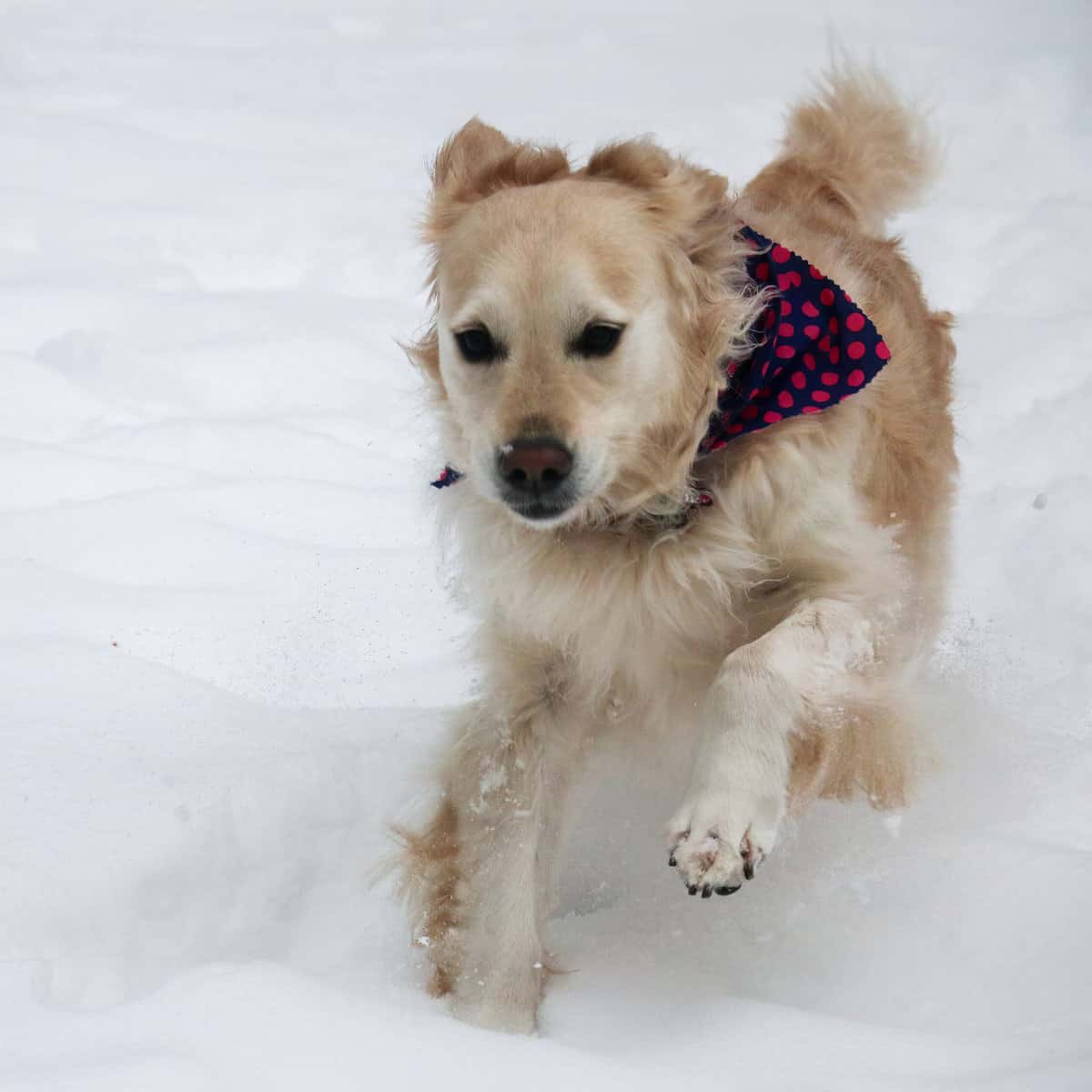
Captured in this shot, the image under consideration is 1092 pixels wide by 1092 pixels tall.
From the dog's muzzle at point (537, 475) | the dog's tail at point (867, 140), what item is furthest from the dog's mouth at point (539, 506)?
the dog's tail at point (867, 140)

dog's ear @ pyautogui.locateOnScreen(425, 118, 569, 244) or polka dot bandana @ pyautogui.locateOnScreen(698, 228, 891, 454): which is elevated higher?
dog's ear @ pyautogui.locateOnScreen(425, 118, 569, 244)

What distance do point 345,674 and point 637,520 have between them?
4.32 ft

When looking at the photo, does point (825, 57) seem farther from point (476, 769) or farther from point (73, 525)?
point (476, 769)

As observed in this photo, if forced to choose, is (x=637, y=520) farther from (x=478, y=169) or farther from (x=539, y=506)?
(x=478, y=169)

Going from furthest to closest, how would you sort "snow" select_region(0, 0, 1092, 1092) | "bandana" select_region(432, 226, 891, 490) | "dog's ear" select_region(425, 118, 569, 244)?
"dog's ear" select_region(425, 118, 569, 244), "bandana" select_region(432, 226, 891, 490), "snow" select_region(0, 0, 1092, 1092)

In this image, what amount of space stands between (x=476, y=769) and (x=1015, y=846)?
3.54 feet

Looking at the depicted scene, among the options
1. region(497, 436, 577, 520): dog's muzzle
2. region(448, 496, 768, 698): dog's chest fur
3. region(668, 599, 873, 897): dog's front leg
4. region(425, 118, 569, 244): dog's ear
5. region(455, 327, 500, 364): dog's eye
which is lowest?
region(448, 496, 768, 698): dog's chest fur

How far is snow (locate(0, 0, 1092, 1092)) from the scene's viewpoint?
7.11 ft

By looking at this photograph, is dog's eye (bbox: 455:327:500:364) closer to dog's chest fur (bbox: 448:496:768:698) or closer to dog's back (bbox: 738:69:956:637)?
dog's chest fur (bbox: 448:496:768:698)

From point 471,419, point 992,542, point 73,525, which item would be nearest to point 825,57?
point 992,542

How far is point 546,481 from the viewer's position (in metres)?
2.45

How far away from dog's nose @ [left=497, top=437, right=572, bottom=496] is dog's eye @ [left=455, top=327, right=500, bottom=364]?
8.8 inches

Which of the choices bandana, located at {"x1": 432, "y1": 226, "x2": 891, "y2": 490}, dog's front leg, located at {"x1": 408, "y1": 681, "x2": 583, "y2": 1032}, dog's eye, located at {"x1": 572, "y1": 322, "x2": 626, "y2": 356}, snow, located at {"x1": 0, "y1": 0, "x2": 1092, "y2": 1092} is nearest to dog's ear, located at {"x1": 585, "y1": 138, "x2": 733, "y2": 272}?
bandana, located at {"x1": 432, "y1": 226, "x2": 891, "y2": 490}

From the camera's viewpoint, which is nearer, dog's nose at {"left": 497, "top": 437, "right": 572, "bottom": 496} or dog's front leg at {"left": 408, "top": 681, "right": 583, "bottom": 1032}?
dog's nose at {"left": 497, "top": 437, "right": 572, "bottom": 496}
